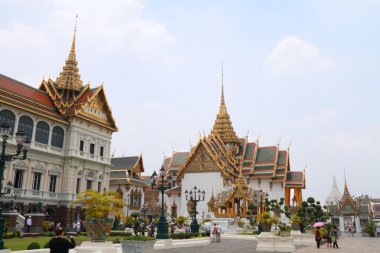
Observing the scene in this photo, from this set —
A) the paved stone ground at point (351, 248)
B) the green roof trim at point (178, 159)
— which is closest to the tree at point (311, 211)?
the paved stone ground at point (351, 248)

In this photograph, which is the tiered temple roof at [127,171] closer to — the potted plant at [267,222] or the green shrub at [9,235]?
the green shrub at [9,235]

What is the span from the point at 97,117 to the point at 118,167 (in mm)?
13910

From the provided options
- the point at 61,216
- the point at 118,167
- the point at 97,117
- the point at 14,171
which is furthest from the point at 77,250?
the point at 118,167

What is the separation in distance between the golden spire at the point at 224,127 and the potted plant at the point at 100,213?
4272 cm

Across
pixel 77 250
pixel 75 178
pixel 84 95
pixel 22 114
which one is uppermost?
pixel 84 95

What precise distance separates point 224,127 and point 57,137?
2977cm

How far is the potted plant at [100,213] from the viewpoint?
11.8m

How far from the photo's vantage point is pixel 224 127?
5831 centimetres

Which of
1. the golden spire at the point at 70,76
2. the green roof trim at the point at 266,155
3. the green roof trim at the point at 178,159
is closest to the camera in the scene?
the golden spire at the point at 70,76

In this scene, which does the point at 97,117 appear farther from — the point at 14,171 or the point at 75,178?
the point at 14,171

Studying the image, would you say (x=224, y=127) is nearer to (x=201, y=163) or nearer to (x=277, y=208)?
(x=201, y=163)

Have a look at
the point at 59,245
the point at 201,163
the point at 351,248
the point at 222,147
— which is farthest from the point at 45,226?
the point at 222,147

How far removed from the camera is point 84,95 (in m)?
38.4

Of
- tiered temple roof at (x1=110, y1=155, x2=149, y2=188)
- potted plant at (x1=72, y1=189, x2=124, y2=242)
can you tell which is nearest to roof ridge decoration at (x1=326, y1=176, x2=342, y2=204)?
tiered temple roof at (x1=110, y1=155, x2=149, y2=188)
